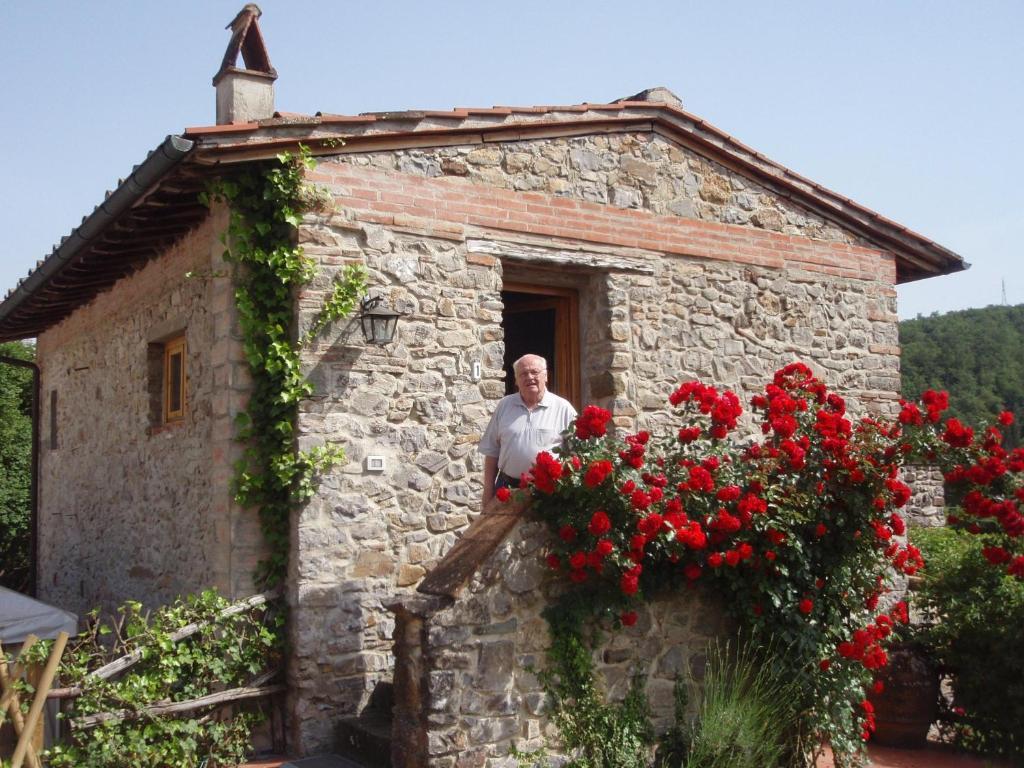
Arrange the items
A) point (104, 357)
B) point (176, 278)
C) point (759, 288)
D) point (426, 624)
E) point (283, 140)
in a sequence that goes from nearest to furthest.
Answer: point (426, 624) → point (283, 140) → point (176, 278) → point (759, 288) → point (104, 357)

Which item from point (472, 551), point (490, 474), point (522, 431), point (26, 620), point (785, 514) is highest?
point (522, 431)

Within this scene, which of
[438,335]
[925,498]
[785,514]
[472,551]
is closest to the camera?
[472,551]

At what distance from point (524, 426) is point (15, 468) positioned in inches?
500

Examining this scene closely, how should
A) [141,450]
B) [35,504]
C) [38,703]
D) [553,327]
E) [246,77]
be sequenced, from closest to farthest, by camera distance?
1. [38,703]
2. [246,77]
3. [553,327]
4. [141,450]
5. [35,504]

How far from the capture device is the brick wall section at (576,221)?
6.57 meters

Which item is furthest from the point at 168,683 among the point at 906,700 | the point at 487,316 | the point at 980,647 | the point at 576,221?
the point at 980,647

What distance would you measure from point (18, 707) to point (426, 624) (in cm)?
213

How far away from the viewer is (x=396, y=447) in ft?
21.3

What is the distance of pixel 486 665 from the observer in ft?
16.4

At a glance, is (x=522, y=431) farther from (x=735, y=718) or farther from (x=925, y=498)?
(x=925, y=498)

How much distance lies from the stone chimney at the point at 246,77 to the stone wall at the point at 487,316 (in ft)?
2.91

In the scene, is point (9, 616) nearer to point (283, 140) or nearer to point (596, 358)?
point (283, 140)

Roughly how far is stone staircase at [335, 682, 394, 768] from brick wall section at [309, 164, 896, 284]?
3050 millimetres

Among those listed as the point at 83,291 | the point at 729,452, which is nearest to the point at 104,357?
the point at 83,291
